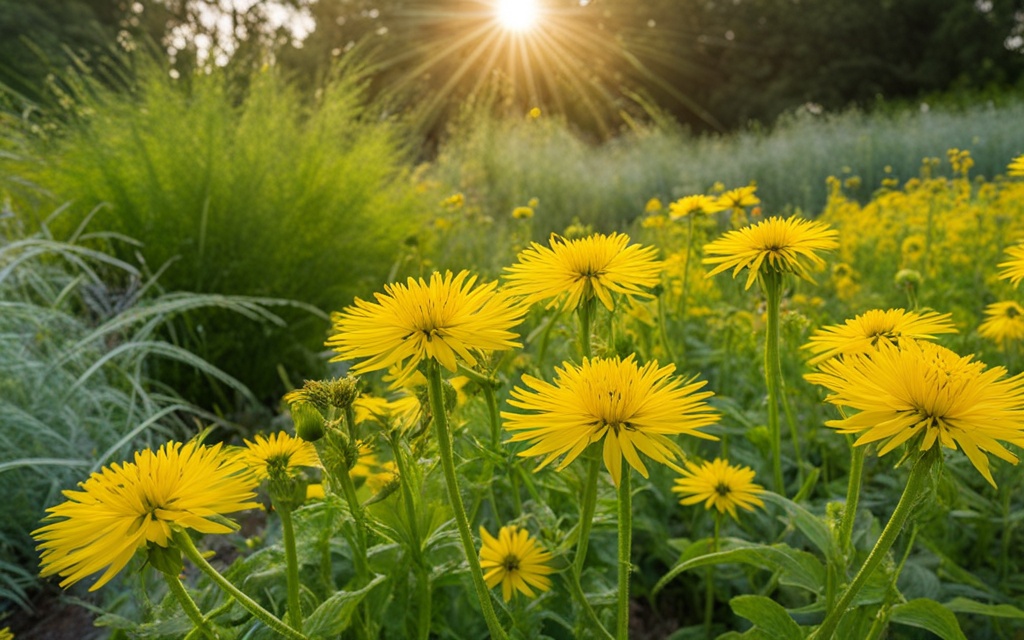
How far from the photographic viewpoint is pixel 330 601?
2.09 ft

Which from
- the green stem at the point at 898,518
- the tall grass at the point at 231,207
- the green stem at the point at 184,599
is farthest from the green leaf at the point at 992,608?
the tall grass at the point at 231,207

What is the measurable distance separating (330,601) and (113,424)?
1433 mm

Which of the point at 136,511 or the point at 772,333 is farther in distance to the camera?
the point at 772,333

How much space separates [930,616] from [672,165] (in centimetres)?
718

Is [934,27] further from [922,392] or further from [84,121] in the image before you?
[922,392]

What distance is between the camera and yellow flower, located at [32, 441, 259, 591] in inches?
20.0

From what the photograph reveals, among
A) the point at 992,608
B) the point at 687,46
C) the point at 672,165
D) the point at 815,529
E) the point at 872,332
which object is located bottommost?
the point at 992,608

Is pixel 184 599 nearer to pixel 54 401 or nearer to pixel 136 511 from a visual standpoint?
pixel 136 511

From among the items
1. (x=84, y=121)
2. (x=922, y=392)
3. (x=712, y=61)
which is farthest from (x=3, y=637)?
→ (x=712, y=61)

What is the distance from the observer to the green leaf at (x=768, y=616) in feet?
2.19

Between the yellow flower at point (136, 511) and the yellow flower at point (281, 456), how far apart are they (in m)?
0.11

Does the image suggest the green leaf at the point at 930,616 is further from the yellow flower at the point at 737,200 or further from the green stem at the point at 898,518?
the yellow flower at the point at 737,200

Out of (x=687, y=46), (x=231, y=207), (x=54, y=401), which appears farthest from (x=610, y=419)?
(x=687, y=46)

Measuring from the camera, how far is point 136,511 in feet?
1.72
